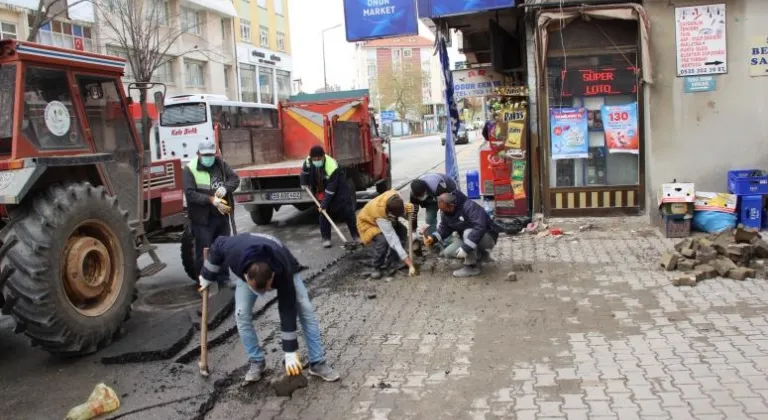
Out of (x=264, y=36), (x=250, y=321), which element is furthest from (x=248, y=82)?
(x=250, y=321)

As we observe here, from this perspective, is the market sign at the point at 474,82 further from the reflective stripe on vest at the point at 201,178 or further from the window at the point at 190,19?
the window at the point at 190,19

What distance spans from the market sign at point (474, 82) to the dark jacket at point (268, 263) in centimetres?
836

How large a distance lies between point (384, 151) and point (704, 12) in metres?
8.47

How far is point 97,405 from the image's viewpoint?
3.87 metres

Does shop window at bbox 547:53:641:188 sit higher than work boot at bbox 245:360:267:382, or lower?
higher

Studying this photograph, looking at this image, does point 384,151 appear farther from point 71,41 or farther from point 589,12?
point 71,41

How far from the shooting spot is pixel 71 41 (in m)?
28.1

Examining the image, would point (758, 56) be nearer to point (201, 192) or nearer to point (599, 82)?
point (599, 82)

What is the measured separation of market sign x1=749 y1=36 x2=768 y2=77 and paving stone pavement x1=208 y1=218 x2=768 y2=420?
3.11m

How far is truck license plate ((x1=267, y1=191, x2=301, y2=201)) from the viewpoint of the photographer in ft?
36.0

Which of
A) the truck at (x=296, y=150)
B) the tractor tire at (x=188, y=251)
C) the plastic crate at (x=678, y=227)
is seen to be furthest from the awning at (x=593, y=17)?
the tractor tire at (x=188, y=251)

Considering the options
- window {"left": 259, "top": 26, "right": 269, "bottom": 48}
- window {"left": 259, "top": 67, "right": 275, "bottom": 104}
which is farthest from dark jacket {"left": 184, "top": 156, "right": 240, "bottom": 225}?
window {"left": 259, "top": 26, "right": 269, "bottom": 48}

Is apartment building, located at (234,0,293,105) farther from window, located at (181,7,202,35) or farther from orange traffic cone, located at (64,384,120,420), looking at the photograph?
orange traffic cone, located at (64,384,120,420)

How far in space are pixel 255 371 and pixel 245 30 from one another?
41.9 m
